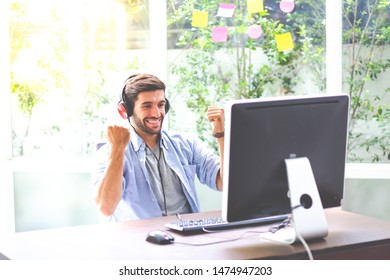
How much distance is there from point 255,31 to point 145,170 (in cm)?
142

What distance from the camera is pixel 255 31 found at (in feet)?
12.9

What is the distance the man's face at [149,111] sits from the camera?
2.86 meters

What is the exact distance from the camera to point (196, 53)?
4.06 meters

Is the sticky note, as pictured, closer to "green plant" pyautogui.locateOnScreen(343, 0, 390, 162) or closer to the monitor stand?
"green plant" pyautogui.locateOnScreen(343, 0, 390, 162)

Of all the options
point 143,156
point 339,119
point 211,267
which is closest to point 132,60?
point 143,156

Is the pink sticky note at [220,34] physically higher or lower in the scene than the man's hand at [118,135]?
higher

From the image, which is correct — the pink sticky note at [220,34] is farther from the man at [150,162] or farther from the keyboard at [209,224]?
the keyboard at [209,224]

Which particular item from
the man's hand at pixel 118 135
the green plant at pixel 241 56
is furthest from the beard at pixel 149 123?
the green plant at pixel 241 56

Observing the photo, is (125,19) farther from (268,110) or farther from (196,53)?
(268,110)

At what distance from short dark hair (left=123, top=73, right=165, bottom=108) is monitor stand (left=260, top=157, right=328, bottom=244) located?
802 millimetres

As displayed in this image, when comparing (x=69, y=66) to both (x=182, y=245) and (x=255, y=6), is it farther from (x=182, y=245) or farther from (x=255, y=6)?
(x=182, y=245)

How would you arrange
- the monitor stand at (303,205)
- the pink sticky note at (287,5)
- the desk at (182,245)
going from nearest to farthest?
the desk at (182,245), the monitor stand at (303,205), the pink sticky note at (287,5)

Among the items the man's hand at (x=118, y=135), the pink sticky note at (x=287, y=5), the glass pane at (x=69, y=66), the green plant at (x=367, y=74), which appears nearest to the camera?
the man's hand at (x=118, y=135)

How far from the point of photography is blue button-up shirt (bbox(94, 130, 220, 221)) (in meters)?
2.78
